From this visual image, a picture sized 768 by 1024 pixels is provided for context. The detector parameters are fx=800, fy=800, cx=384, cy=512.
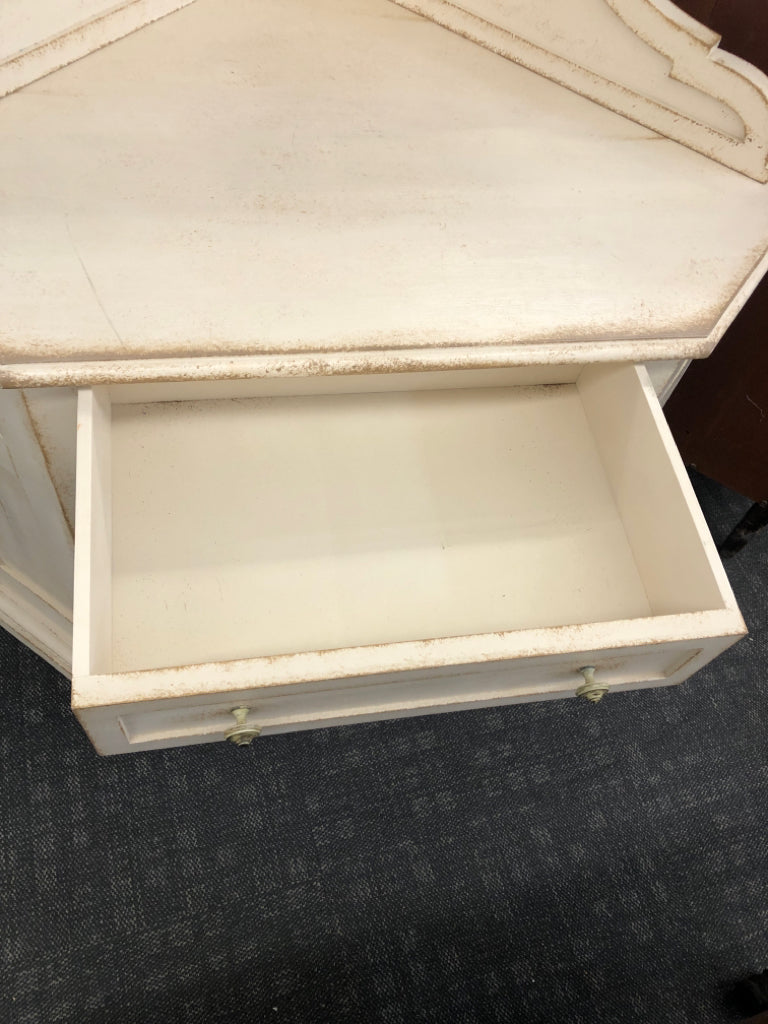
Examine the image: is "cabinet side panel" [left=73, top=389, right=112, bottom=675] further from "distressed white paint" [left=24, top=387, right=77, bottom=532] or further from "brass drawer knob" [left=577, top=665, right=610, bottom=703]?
"brass drawer knob" [left=577, top=665, right=610, bottom=703]

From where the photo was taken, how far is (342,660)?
22.7 inches

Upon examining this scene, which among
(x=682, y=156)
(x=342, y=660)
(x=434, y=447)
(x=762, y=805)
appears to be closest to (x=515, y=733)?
(x=762, y=805)

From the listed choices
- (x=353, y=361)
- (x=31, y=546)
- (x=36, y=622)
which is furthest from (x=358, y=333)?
(x=36, y=622)

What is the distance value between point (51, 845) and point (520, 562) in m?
0.62

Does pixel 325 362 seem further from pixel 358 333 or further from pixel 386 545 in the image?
pixel 386 545

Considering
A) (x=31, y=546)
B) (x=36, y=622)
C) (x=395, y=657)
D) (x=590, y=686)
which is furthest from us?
(x=36, y=622)

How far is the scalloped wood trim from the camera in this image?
67cm

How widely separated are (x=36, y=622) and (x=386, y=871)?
51cm

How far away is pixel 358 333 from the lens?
60cm

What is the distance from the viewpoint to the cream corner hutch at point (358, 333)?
592 mm

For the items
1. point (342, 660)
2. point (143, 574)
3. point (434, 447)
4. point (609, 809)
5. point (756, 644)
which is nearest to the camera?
point (342, 660)

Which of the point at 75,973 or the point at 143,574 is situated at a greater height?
the point at 143,574

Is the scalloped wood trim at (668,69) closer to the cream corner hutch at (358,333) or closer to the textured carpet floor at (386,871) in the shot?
the cream corner hutch at (358,333)

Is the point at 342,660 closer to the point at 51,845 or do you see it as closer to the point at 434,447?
the point at 434,447
